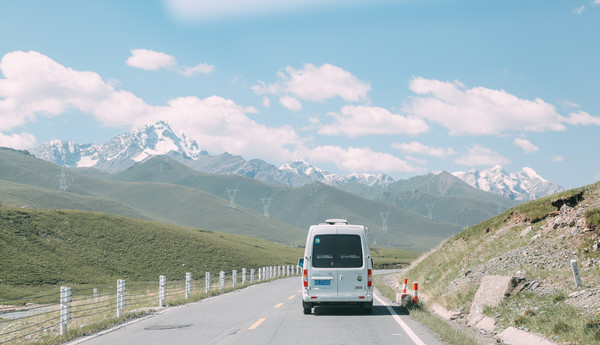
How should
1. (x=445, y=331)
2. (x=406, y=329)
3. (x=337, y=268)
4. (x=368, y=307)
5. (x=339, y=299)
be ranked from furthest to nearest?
(x=368, y=307), (x=337, y=268), (x=339, y=299), (x=406, y=329), (x=445, y=331)

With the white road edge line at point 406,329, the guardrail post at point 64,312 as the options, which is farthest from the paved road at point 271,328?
the guardrail post at point 64,312

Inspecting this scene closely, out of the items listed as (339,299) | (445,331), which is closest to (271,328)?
(339,299)

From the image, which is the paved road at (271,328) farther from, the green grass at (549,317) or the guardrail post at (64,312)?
the green grass at (549,317)

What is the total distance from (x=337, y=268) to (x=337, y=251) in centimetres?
56

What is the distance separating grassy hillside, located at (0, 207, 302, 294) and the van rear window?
174ft

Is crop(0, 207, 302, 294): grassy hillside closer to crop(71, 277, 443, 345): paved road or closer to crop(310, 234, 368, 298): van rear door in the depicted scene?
crop(71, 277, 443, 345): paved road

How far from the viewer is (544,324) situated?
12.0 m

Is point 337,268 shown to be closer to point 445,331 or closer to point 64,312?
point 445,331

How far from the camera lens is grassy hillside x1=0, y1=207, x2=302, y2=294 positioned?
226 ft

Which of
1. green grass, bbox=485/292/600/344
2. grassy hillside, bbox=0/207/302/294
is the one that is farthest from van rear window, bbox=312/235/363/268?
grassy hillside, bbox=0/207/302/294

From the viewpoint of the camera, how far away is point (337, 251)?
17.6 meters

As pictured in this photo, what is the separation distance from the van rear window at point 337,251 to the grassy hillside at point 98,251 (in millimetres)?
53173

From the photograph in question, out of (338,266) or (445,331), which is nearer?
(445,331)

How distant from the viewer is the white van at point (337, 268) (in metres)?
17.2
